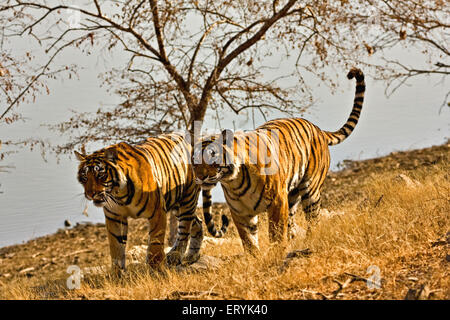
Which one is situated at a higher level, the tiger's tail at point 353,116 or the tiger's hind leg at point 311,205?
the tiger's tail at point 353,116

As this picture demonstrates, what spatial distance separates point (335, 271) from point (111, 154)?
254 centimetres

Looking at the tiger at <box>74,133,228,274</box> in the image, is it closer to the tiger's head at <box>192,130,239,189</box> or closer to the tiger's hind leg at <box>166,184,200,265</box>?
the tiger's hind leg at <box>166,184,200,265</box>

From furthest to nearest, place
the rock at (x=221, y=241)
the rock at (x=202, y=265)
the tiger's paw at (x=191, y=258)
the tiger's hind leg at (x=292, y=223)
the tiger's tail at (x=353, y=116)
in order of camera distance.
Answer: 1. the rock at (x=221, y=241)
2. the tiger's tail at (x=353, y=116)
3. the tiger's hind leg at (x=292, y=223)
4. the tiger's paw at (x=191, y=258)
5. the rock at (x=202, y=265)

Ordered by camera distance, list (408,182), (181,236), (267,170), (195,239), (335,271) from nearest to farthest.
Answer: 1. (335,271)
2. (267,170)
3. (181,236)
4. (195,239)
5. (408,182)

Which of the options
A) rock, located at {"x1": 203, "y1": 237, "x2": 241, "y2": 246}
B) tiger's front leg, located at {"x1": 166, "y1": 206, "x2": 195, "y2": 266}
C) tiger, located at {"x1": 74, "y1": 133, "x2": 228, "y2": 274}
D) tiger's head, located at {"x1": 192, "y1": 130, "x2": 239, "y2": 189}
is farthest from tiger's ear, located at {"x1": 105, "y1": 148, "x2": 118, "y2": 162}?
rock, located at {"x1": 203, "y1": 237, "x2": 241, "y2": 246}

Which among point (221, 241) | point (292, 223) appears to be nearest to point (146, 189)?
point (292, 223)

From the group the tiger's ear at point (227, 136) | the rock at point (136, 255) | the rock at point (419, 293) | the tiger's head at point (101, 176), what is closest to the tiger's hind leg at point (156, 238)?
the tiger's head at point (101, 176)

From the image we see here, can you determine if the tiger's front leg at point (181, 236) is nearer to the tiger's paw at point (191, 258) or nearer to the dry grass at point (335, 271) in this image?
the tiger's paw at point (191, 258)

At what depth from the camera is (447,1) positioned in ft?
30.1

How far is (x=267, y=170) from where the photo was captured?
5.46m

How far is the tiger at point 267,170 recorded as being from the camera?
16.9 feet

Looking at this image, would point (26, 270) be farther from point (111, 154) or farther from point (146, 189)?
point (111, 154)

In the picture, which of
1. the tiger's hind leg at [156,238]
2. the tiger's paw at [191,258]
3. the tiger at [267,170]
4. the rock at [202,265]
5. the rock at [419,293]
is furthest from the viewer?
the tiger's paw at [191,258]
